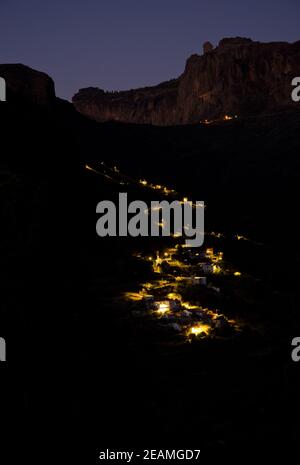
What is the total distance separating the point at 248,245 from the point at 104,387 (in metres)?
34.0

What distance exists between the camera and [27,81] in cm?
5725

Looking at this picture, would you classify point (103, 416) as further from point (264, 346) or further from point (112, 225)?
point (112, 225)

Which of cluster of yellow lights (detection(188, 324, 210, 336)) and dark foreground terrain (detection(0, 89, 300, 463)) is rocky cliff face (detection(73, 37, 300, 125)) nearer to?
dark foreground terrain (detection(0, 89, 300, 463))

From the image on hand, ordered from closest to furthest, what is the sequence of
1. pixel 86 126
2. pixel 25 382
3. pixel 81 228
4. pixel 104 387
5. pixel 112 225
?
1. pixel 25 382
2. pixel 104 387
3. pixel 81 228
4. pixel 112 225
5. pixel 86 126

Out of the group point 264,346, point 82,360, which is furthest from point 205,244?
point 82,360

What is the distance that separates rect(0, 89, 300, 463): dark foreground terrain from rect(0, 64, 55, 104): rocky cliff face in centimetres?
1201

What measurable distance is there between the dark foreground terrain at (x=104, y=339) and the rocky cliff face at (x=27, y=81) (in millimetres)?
12011

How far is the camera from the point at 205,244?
49.0m

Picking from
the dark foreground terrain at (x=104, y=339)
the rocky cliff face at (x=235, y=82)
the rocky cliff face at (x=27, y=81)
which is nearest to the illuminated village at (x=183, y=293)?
the dark foreground terrain at (x=104, y=339)

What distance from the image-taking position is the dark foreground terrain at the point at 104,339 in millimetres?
17219

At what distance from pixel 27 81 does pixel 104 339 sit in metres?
41.2

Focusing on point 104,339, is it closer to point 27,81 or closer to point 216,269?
point 216,269

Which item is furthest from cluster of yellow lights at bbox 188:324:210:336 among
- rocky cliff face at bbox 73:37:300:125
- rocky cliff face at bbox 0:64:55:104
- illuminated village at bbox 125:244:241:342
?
rocky cliff face at bbox 73:37:300:125

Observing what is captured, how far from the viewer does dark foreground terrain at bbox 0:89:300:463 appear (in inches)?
678
